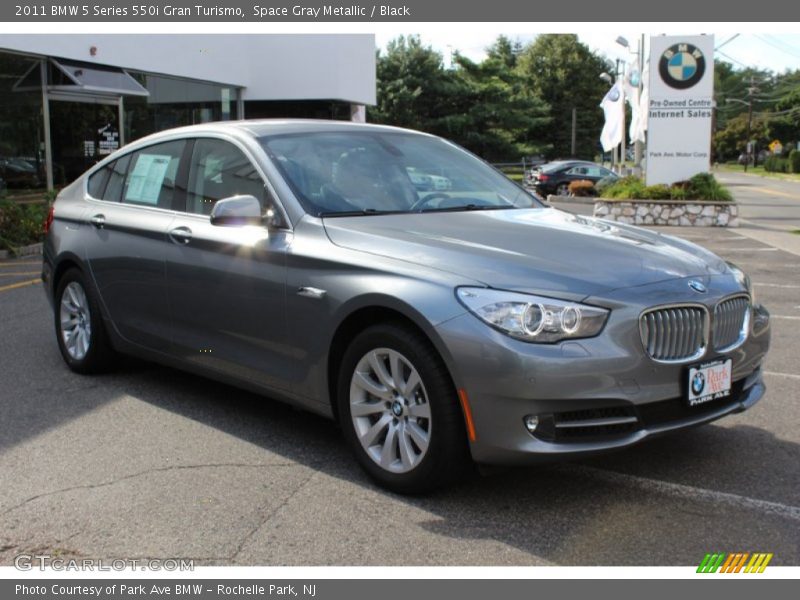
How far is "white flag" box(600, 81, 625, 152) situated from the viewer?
30547mm

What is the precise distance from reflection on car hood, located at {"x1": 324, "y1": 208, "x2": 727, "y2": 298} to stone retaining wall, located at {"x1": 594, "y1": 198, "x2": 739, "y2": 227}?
588 inches

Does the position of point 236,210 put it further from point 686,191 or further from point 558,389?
point 686,191

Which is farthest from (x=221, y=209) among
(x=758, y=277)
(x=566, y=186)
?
(x=566, y=186)

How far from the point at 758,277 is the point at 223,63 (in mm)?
17434

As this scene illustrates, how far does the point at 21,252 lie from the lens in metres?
12.9

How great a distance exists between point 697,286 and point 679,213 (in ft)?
52.4

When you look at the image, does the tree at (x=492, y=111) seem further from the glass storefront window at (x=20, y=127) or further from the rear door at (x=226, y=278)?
the rear door at (x=226, y=278)

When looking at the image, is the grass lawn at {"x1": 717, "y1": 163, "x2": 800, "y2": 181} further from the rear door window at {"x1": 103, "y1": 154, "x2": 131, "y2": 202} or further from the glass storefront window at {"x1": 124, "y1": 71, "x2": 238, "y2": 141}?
the rear door window at {"x1": 103, "y1": 154, "x2": 131, "y2": 202}

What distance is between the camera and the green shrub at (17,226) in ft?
42.6

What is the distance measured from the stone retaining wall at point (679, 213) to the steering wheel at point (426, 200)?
1464cm

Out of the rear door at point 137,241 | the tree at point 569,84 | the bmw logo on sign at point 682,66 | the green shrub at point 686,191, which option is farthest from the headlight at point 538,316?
the tree at point 569,84

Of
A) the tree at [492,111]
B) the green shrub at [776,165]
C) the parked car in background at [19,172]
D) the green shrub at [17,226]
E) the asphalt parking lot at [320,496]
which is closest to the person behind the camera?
the asphalt parking lot at [320,496]

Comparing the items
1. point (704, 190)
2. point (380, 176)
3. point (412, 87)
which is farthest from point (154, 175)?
point (412, 87)

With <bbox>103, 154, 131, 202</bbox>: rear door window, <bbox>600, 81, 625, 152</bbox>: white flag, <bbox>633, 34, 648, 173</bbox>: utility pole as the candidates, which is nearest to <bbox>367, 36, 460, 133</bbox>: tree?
<bbox>600, 81, 625, 152</bbox>: white flag
